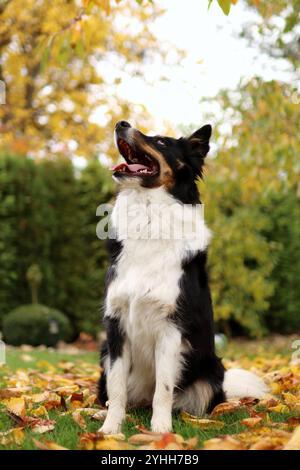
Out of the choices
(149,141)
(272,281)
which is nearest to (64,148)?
(272,281)

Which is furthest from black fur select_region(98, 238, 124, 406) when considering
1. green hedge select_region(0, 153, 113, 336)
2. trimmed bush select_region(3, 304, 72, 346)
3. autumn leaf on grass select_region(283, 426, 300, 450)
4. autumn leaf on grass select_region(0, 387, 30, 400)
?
green hedge select_region(0, 153, 113, 336)

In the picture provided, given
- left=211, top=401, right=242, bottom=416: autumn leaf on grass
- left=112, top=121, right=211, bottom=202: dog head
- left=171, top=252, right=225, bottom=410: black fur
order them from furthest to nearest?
left=211, top=401, right=242, bottom=416: autumn leaf on grass
left=112, top=121, right=211, bottom=202: dog head
left=171, top=252, right=225, bottom=410: black fur

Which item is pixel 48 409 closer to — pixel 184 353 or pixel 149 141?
pixel 184 353

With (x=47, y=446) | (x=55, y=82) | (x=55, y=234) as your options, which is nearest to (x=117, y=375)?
(x=47, y=446)

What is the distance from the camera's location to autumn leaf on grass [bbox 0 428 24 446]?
2723 mm

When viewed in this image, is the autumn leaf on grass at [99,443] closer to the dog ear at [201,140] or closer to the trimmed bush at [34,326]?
the dog ear at [201,140]

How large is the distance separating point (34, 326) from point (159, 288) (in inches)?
238

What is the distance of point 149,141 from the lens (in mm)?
3445

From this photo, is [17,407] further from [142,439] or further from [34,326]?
[34,326]

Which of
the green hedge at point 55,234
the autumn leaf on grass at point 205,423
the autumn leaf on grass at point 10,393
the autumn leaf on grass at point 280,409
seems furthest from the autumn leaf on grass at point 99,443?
the green hedge at point 55,234

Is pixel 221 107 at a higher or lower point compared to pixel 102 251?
higher

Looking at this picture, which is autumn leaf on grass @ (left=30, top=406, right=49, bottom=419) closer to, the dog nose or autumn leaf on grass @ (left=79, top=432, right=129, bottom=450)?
autumn leaf on grass @ (left=79, top=432, right=129, bottom=450)

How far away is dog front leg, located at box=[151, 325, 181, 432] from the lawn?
11cm

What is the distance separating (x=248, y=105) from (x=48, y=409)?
3876 millimetres
